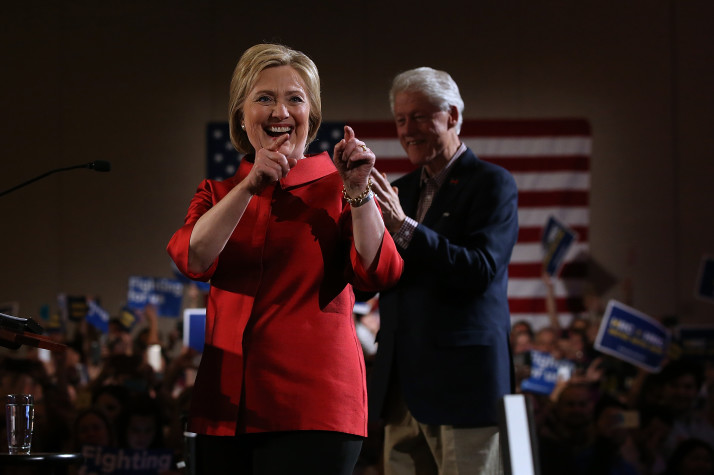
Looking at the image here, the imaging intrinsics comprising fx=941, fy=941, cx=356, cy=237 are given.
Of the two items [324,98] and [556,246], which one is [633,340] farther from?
[324,98]

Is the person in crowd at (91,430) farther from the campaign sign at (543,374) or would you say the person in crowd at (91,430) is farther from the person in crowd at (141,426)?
the campaign sign at (543,374)

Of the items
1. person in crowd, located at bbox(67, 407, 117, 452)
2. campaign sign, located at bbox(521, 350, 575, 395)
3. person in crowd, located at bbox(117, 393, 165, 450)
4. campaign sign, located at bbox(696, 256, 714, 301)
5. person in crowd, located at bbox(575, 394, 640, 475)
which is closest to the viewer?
person in crowd, located at bbox(67, 407, 117, 452)

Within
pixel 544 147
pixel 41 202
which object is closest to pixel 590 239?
pixel 544 147

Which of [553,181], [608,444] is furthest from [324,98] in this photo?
[608,444]

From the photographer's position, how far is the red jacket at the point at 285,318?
1472mm

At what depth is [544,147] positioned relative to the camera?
9695 millimetres

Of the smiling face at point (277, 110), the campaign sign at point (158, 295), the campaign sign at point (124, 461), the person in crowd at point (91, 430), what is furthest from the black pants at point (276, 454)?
the campaign sign at point (158, 295)

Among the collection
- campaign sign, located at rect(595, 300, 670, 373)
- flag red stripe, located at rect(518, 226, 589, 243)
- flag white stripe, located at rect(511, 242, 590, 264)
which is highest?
flag red stripe, located at rect(518, 226, 589, 243)

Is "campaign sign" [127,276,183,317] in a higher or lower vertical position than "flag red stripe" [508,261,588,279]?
lower

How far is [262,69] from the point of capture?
1622 millimetres

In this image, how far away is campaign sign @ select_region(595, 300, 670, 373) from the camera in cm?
621

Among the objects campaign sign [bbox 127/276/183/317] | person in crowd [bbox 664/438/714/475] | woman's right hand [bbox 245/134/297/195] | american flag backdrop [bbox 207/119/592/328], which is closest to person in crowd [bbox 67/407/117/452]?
person in crowd [bbox 664/438/714/475]

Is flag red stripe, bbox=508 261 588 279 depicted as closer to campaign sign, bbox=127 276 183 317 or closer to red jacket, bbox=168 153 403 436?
campaign sign, bbox=127 276 183 317

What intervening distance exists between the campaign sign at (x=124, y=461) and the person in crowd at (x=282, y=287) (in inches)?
96.6
